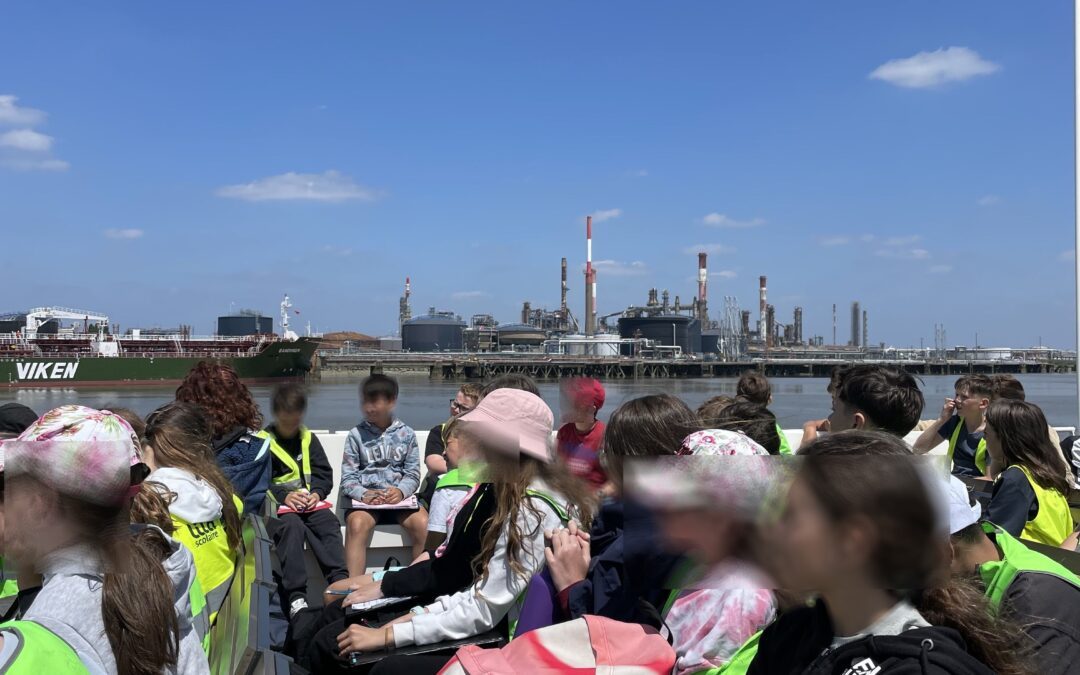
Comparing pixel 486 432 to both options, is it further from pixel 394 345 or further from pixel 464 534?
pixel 394 345

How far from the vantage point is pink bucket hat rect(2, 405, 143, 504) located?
138 centimetres

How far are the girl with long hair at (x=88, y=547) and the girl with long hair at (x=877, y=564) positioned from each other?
109 centimetres

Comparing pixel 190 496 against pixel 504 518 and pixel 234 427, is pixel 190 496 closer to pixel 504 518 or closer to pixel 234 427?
pixel 504 518

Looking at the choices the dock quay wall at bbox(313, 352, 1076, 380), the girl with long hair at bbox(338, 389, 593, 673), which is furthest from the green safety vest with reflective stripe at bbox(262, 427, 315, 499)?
the dock quay wall at bbox(313, 352, 1076, 380)

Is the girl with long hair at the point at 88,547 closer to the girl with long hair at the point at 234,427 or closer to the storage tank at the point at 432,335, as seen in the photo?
the girl with long hair at the point at 234,427

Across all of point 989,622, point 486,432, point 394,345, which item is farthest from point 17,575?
point 394,345

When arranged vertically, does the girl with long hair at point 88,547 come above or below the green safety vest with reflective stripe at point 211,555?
above

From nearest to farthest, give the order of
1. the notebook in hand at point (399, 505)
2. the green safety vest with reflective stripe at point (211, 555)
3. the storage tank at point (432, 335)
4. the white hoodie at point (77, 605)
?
the white hoodie at point (77, 605) < the green safety vest with reflective stripe at point (211, 555) < the notebook in hand at point (399, 505) < the storage tank at point (432, 335)

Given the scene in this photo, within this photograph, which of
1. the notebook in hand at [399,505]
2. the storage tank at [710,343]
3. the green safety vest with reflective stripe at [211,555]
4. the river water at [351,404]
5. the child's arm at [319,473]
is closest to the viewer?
the green safety vest with reflective stripe at [211,555]

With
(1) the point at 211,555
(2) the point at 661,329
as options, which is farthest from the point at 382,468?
(2) the point at 661,329

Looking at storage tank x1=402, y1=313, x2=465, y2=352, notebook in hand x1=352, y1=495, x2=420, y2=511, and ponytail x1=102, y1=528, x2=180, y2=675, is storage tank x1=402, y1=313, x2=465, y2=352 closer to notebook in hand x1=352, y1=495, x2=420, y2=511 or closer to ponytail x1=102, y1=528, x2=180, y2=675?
notebook in hand x1=352, y1=495, x2=420, y2=511

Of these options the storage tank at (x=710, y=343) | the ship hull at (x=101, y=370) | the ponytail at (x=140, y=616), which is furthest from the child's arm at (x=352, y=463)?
the storage tank at (x=710, y=343)

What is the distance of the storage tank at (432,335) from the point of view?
83.4 meters

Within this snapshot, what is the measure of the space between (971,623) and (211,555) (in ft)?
7.67
